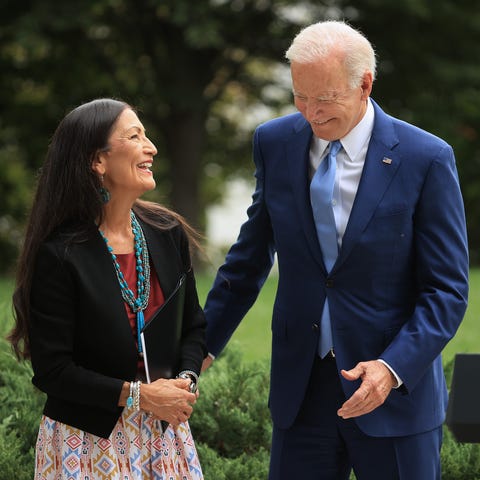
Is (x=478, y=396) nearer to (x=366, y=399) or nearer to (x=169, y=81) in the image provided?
(x=366, y=399)

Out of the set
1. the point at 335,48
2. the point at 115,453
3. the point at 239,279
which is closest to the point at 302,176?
the point at 335,48

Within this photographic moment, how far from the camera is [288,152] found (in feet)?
11.5

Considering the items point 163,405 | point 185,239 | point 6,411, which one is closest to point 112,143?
point 185,239

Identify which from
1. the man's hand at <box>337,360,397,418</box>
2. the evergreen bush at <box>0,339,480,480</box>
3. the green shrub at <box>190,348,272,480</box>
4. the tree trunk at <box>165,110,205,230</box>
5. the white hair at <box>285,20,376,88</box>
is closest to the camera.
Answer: the man's hand at <box>337,360,397,418</box>

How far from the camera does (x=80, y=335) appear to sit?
10.4 ft

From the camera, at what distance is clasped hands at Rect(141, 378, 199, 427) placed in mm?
3148

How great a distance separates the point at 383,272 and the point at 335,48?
2.38ft

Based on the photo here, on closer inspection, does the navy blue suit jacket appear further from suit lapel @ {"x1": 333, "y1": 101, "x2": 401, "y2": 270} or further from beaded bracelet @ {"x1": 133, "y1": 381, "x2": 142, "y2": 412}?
beaded bracelet @ {"x1": 133, "y1": 381, "x2": 142, "y2": 412}

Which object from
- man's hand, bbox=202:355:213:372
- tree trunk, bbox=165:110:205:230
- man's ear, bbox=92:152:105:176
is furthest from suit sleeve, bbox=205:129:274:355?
tree trunk, bbox=165:110:205:230

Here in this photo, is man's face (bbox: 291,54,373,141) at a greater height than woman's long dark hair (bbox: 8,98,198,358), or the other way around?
man's face (bbox: 291,54,373,141)

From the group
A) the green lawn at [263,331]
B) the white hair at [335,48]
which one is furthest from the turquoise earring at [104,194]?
the green lawn at [263,331]

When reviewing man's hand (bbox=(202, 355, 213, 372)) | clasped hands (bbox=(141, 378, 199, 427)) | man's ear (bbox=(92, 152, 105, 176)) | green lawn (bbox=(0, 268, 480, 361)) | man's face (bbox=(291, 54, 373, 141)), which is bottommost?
green lawn (bbox=(0, 268, 480, 361))

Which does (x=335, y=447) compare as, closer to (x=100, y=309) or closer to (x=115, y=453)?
(x=115, y=453)

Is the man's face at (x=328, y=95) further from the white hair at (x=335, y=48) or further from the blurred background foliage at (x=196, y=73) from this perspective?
the blurred background foliage at (x=196, y=73)
